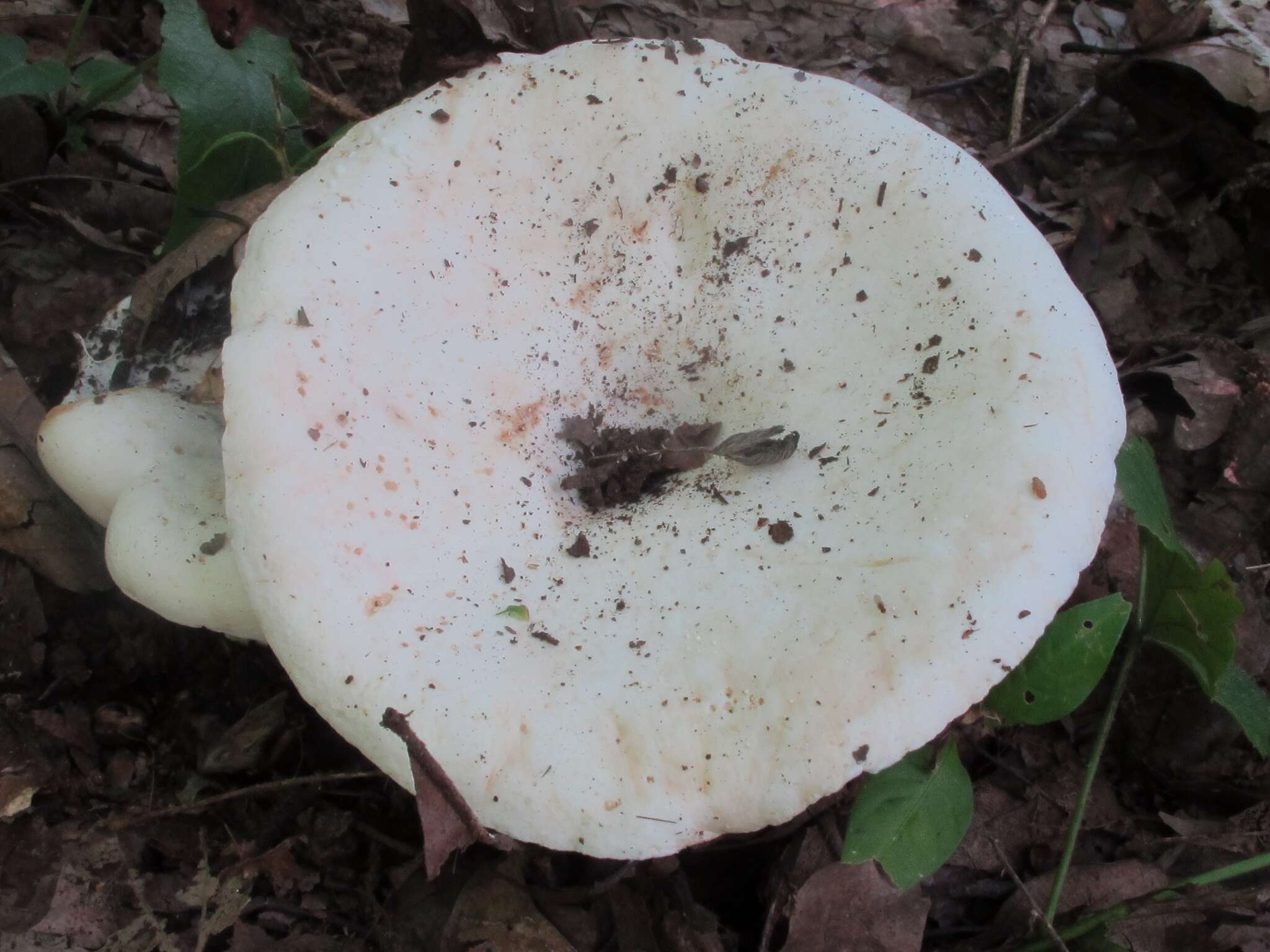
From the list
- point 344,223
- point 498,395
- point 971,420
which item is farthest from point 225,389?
point 971,420

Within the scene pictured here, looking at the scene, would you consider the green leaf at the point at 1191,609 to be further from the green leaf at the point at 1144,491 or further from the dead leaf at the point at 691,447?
the dead leaf at the point at 691,447

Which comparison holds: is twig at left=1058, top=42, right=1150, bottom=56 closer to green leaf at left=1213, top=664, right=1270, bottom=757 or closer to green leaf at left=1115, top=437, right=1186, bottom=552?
green leaf at left=1115, top=437, right=1186, bottom=552

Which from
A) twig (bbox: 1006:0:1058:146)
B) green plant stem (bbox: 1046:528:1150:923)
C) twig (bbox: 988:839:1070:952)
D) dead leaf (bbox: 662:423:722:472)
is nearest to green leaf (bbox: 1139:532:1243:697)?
green plant stem (bbox: 1046:528:1150:923)

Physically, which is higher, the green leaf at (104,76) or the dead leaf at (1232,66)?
the green leaf at (104,76)

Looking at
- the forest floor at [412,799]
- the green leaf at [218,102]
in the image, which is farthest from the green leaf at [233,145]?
the forest floor at [412,799]

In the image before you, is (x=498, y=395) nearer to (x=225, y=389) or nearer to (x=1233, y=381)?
(x=225, y=389)

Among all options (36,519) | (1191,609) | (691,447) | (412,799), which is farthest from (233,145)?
(1191,609)

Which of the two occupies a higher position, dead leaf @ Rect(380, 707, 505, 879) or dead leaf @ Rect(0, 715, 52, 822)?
dead leaf @ Rect(380, 707, 505, 879)
